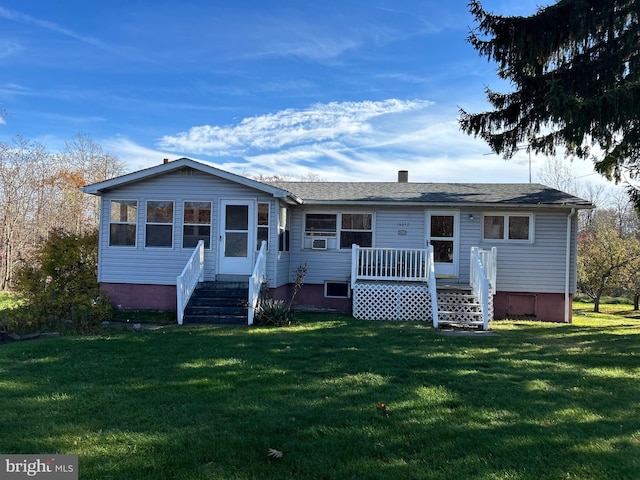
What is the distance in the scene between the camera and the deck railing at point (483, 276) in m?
9.80

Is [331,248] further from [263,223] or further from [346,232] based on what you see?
[263,223]

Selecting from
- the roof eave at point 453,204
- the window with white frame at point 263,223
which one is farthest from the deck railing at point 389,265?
the window with white frame at point 263,223

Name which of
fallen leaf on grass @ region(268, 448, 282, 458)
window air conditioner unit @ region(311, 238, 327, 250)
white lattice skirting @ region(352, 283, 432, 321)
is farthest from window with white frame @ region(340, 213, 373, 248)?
fallen leaf on grass @ region(268, 448, 282, 458)

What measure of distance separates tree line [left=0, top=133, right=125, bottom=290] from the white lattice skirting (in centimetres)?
1815

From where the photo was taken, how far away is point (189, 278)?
10766 millimetres

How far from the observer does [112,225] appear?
12.0 metres

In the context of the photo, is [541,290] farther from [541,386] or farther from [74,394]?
[74,394]

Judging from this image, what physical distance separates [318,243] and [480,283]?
Result: 4.79m

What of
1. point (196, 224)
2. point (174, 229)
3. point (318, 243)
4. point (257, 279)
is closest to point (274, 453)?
point (257, 279)

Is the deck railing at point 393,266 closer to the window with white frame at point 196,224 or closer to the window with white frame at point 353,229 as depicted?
the window with white frame at point 353,229

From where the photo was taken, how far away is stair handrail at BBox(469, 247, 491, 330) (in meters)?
9.79

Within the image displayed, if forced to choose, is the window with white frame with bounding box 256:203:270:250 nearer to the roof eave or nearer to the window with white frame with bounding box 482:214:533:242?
the roof eave

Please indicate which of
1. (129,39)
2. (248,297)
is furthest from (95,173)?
(248,297)

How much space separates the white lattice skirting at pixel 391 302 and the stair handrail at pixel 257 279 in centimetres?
238
